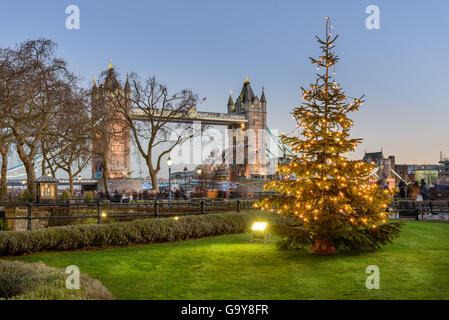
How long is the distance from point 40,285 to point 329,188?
24.1 ft

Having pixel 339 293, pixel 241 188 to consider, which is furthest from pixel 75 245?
pixel 241 188

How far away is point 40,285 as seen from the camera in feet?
21.6

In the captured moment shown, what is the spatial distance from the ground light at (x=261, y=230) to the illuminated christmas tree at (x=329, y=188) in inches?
106

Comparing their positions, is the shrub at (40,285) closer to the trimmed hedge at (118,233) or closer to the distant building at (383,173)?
the trimmed hedge at (118,233)

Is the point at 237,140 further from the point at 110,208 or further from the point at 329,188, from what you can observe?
the point at 329,188

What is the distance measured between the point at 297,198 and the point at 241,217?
21.6ft

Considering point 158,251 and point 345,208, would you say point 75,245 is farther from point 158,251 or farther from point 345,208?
point 345,208

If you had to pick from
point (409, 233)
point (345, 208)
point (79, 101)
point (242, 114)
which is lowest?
point (409, 233)

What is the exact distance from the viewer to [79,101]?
30.4 m

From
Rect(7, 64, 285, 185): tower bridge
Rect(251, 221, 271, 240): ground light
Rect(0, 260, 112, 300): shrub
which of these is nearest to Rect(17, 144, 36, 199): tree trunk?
Rect(251, 221, 271, 240): ground light

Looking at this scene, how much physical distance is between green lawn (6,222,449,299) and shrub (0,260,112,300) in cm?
100

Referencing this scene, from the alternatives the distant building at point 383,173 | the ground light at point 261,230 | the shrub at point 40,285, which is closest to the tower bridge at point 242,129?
the distant building at point 383,173

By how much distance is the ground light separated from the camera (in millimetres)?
14898
